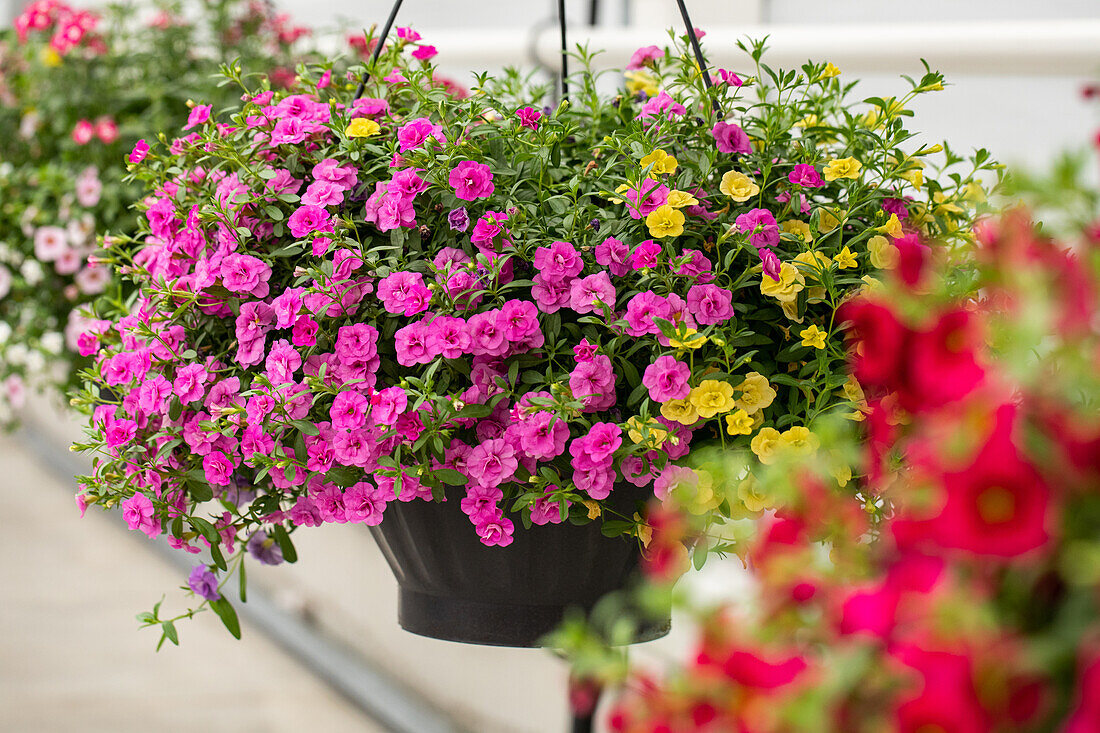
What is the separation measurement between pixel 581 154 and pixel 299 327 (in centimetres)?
25

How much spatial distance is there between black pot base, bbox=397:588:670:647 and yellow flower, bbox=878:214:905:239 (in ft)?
1.04

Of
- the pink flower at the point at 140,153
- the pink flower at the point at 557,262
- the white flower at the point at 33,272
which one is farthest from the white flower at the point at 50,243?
the pink flower at the point at 557,262

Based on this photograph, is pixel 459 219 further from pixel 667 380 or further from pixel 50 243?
pixel 50 243

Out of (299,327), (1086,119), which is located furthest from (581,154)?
(1086,119)

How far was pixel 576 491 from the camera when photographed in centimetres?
72

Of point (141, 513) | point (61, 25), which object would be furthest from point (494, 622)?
point (61, 25)

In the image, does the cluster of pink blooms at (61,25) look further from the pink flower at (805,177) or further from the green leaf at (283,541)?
the pink flower at (805,177)

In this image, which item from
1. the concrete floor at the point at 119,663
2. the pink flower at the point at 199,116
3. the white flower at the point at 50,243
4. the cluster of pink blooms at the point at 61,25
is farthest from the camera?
the concrete floor at the point at 119,663

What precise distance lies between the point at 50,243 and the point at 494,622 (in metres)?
0.99

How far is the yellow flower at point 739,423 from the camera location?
654mm

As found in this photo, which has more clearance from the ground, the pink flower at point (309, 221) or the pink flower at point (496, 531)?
the pink flower at point (309, 221)

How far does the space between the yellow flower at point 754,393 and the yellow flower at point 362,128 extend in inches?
12.4

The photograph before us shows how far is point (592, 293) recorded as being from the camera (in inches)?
27.1

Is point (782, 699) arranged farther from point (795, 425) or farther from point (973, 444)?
point (795, 425)
